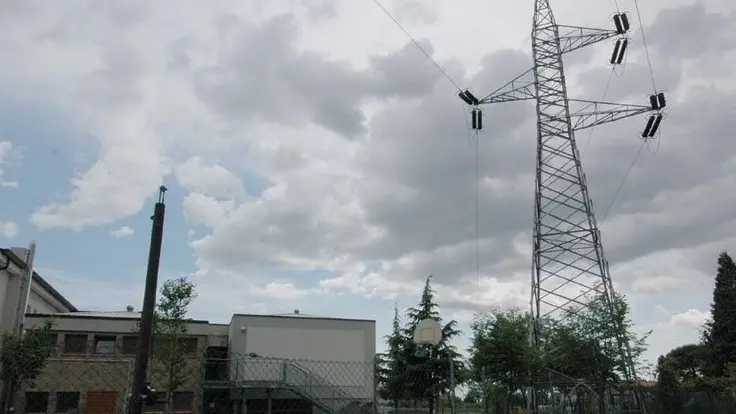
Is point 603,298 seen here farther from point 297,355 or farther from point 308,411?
point 297,355

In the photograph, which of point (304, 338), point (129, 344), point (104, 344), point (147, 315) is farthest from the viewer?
point (304, 338)

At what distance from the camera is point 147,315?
11820 mm

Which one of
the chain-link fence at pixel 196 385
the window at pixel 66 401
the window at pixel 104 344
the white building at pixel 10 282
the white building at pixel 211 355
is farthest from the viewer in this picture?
the window at pixel 104 344

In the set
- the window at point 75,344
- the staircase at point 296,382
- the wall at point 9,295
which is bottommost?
the staircase at point 296,382

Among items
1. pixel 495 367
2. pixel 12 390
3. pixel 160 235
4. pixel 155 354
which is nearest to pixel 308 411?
pixel 155 354

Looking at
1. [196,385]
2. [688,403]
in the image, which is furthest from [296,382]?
[688,403]

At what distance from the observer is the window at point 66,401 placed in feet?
96.8

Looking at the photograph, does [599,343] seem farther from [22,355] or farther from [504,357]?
[22,355]

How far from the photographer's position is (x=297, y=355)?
32.4m

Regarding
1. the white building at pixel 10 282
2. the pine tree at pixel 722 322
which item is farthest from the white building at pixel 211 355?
the pine tree at pixel 722 322

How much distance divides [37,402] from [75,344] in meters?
3.29

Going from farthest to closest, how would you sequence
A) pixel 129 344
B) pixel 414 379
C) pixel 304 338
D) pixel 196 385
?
1. pixel 304 338
2. pixel 129 344
3. pixel 414 379
4. pixel 196 385

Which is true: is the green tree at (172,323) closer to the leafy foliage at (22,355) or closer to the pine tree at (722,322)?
the leafy foliage at (22,355)

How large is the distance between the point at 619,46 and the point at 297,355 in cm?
2088
